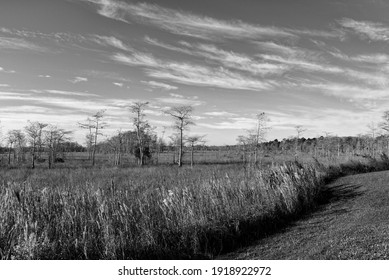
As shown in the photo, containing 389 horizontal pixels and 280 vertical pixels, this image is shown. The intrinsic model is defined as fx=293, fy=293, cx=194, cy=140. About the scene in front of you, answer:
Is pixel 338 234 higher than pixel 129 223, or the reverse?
pixel 129 223

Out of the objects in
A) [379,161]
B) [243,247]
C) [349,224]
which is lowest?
[243,247]

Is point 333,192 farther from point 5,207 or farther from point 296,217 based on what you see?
point 5,207

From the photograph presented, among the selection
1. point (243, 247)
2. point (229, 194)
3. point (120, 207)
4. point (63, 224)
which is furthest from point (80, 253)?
point (229, 194)

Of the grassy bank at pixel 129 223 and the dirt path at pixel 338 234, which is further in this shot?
the grassy bank at pixel 129 223

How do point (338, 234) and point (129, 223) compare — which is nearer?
point (129, 223)

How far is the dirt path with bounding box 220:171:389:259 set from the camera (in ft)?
19.2

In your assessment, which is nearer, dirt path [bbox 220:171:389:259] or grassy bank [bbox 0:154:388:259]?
dirt path [bbox 220:171:389:259]

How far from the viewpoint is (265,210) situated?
9180 mm

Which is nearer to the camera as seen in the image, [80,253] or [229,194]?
[80,253]

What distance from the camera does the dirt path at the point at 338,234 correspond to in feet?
19.2

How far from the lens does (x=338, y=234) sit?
6973 millimetres
